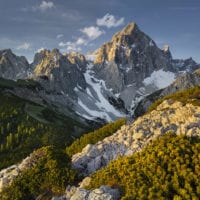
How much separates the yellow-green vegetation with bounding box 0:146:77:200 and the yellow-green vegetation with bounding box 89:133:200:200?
315 inches

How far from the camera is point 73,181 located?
39500 millimetres

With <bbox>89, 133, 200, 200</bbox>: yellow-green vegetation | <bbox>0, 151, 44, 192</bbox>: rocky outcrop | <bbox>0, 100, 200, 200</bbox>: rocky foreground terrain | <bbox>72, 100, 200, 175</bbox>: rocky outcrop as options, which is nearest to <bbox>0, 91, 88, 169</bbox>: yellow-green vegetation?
<bbox>72, 100, 200, 175</bbox>: rocky outcrop

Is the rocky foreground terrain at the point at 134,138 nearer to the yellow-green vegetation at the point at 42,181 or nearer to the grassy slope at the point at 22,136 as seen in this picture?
the yellow-green vegetation at the point at 42,181

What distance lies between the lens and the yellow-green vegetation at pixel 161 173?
23938 millimetres

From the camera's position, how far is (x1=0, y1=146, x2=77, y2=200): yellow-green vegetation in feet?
124

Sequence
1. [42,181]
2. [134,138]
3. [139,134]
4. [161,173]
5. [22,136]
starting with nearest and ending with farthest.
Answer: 1. [161,173]
2. [42,181]
3. [139,134]
4. [134,138]
5. [22,136]

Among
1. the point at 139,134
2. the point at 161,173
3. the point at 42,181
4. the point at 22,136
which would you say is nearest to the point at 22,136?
the point at 22,136

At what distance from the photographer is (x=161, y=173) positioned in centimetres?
2588

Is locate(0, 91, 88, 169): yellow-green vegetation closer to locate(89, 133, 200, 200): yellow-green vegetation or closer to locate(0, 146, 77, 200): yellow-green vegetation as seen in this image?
locate(0, 146, 77, 200): yellow-green vegetation

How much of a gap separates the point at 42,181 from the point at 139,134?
63.8ft

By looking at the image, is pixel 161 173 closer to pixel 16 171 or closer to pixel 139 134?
pixel 16 171

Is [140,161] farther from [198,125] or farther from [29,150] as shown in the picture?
[29,150]

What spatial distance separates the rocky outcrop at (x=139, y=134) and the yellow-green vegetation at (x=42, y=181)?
19.9 ft

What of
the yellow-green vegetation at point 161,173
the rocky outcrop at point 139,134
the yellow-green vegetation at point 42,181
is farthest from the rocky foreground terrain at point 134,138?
the yellow-green vegetation at point 161,173
